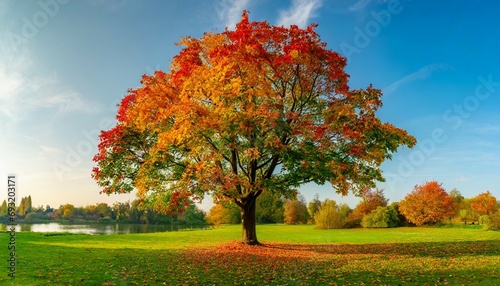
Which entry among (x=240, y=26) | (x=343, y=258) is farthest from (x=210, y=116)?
(x=343, y=258)

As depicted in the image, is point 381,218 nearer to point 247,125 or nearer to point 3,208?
point 247,125

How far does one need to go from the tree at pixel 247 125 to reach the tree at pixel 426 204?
29470mm

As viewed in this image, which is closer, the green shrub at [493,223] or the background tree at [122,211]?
the green shrub at [493,223]

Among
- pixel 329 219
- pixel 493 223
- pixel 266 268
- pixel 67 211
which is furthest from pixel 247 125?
pixel 67 211

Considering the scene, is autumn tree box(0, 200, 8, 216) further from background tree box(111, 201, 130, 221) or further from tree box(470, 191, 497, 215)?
tree box(470, 191, 497, 215)

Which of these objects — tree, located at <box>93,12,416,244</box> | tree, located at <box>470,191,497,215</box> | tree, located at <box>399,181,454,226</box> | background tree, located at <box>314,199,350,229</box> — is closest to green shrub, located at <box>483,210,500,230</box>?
tree, located at <box>399,181,454,226</box>

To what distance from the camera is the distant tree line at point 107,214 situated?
8906cm

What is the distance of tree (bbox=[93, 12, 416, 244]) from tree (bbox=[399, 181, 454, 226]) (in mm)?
29470

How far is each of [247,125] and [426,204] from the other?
39.0 m

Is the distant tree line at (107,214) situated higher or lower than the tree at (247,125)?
lower

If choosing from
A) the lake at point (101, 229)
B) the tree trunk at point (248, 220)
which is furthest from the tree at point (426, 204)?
the lake at point (101, 229)

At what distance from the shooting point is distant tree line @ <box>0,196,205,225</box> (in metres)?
89.1

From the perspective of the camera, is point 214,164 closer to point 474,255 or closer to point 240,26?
point 240,26

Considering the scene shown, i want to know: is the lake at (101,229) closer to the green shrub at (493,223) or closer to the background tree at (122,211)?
the background tree at (122,211)
